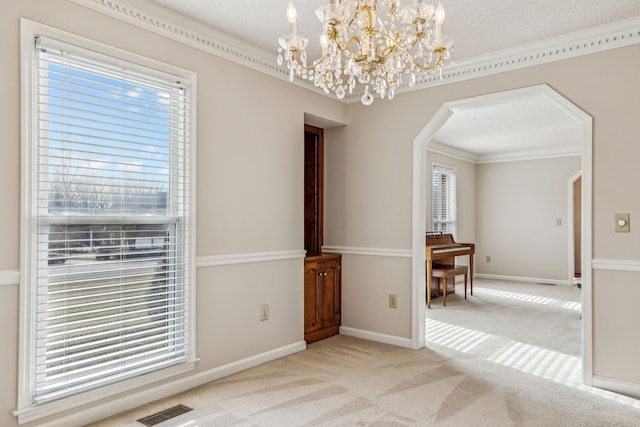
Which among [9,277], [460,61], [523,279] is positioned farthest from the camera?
[523,279]

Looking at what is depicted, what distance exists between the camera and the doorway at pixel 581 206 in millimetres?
3092

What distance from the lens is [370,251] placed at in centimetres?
425

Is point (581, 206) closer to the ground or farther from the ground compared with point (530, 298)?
farther from the ground

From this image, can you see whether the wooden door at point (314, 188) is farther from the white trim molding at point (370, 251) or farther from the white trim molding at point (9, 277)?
the white trim molding at point (9, 277)

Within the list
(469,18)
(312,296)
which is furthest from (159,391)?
(469,18)

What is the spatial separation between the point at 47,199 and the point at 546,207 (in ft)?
26.9

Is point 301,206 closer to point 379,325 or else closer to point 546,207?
point 379,325

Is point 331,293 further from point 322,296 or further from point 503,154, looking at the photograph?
point 503,154

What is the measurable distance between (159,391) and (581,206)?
12.3 feet

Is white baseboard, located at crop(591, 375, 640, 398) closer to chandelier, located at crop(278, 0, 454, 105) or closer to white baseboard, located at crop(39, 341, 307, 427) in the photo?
white baseboard, located at crop(39, 341, 307, 427)

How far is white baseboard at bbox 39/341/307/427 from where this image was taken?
7.91ft

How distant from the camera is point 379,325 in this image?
4.18m

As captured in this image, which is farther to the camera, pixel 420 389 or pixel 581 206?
pixel 581 206

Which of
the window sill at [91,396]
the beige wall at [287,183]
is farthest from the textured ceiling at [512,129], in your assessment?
the window sill at [91,396]
